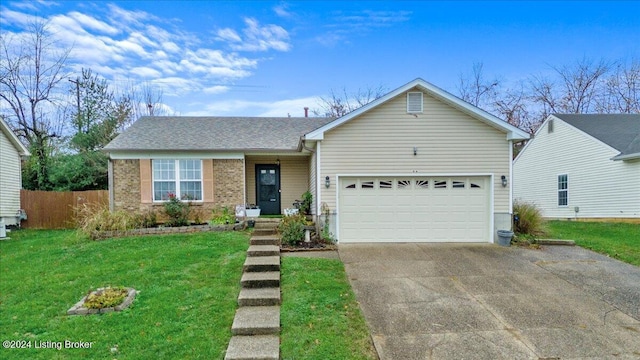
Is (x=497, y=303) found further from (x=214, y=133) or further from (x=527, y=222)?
(x=214, y=133)

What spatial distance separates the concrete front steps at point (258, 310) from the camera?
3.95 meters

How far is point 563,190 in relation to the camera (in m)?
16.2

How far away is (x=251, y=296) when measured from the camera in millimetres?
5344

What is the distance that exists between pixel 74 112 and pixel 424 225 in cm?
2276

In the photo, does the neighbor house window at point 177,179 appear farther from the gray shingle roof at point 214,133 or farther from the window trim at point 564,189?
the window trim at point 564,189

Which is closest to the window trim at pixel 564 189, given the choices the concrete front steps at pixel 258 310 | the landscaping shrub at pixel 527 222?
the landscaping shrub at pixel 527 222

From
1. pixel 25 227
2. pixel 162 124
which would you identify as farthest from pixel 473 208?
pixel 25 227

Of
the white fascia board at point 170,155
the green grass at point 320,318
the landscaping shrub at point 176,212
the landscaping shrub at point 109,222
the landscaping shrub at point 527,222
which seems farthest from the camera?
the white fascia board at point 170,155

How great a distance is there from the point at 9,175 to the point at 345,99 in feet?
63.4

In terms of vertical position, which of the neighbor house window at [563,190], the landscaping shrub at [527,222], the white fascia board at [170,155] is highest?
the white fascia board at [170,155]

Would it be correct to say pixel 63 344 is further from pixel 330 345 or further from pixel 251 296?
pixel 330 345

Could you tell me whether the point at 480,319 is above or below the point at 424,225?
below

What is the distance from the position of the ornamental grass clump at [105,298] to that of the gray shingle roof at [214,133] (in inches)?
260

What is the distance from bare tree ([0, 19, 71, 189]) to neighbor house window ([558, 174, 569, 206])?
2729 centimetres
